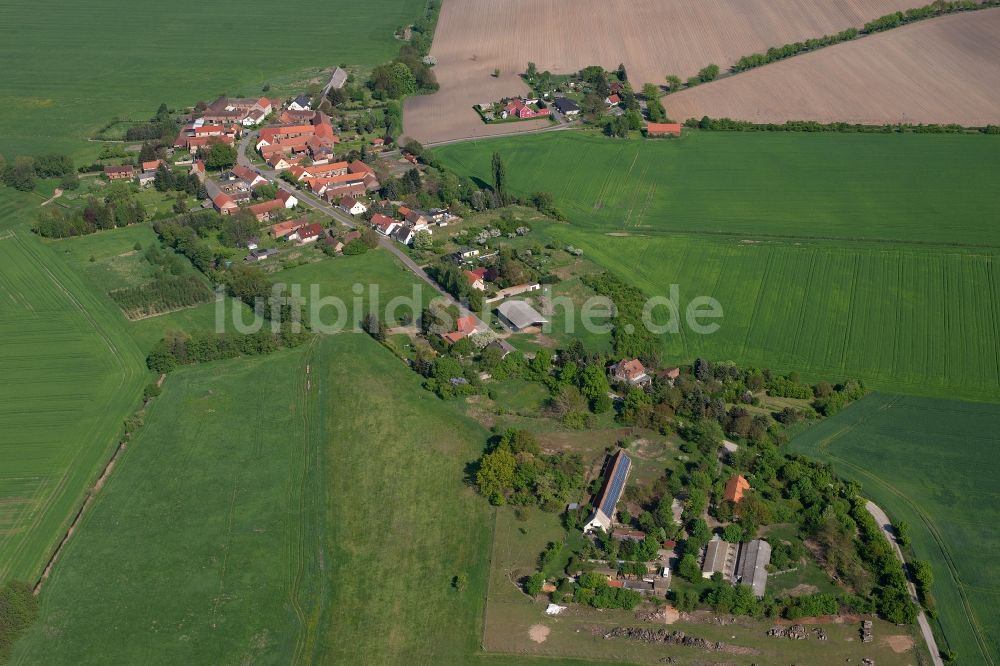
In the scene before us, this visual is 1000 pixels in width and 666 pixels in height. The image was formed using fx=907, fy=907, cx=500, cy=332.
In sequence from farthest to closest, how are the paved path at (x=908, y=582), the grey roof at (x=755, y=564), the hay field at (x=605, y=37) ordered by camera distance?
the hay field at (x=605, y=37)
the grey roof at (x=755, y=564)
the paved path at (x=908, y=582)

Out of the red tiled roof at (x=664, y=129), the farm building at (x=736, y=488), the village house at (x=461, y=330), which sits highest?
the red tiled roof at (x=664, y=129)

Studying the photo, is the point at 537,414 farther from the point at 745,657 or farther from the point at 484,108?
the point at 484,108

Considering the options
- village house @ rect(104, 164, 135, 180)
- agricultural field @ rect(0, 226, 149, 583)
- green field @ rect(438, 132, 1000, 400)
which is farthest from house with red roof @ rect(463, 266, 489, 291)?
village house @ rect(104, 164, 135, 180)

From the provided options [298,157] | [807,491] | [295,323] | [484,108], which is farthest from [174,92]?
[807,491]

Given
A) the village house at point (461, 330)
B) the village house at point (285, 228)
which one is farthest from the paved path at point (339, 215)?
the village house at point (285, 228)

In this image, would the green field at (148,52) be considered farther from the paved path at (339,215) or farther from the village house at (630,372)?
the village house at (630,372)

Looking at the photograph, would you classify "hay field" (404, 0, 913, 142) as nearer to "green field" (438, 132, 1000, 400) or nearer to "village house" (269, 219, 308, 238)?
"green field" (438, 132, 1000, 400)

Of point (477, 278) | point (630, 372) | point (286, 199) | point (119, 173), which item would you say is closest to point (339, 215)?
point (286, 199)

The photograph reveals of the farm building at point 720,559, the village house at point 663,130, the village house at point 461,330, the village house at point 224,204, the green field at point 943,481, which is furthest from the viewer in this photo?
the village house at point 663,130
